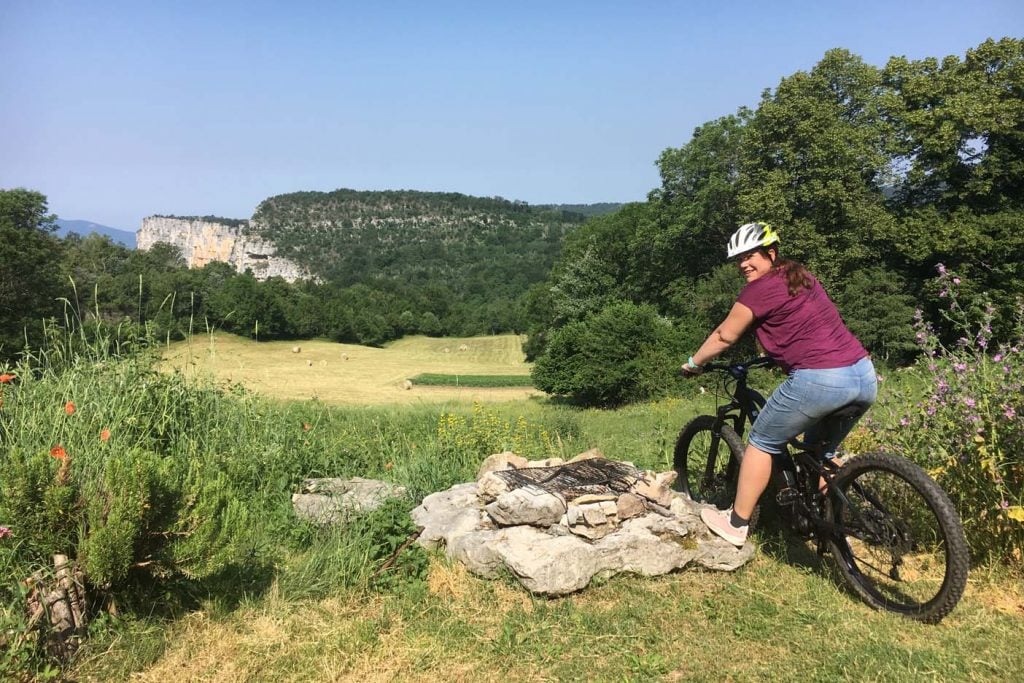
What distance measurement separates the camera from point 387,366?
2411 inches

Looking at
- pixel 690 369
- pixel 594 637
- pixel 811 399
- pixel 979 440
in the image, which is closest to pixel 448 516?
pixel 594 637

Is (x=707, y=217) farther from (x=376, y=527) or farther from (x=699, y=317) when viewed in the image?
(x=376, y=527)

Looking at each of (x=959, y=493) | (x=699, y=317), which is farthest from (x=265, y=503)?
(x=699, y=317)

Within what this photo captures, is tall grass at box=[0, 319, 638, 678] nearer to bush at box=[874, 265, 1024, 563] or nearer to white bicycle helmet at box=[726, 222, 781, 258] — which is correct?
white bicycle helmet at box=[726, 222, 781, 258]

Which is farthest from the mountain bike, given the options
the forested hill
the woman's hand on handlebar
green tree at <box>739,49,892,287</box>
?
the forested hill

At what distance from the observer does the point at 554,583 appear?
3520 mm

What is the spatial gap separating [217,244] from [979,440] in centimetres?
18717

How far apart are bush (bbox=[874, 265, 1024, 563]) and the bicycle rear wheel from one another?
0.82ft

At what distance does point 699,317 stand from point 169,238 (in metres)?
195

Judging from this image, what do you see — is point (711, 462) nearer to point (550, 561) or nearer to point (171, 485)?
point (550, 561)

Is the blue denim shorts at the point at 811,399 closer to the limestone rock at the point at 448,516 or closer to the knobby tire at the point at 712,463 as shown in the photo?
the knobby tire at the point at 712,463

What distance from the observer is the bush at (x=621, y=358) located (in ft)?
103

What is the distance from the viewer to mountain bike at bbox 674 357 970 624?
9.94ft

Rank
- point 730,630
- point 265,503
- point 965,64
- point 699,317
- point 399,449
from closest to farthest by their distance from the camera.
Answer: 1. point 730,630
2. point 265,503
3. point 399,449
4. point 965,64
5. point 699,317
